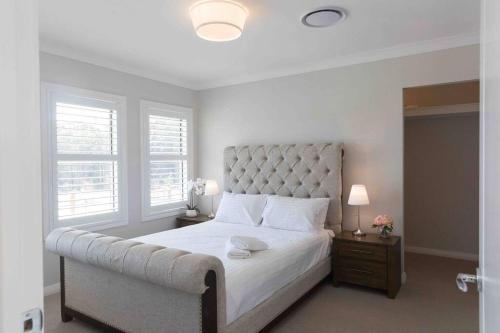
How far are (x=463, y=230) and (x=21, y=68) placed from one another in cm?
551

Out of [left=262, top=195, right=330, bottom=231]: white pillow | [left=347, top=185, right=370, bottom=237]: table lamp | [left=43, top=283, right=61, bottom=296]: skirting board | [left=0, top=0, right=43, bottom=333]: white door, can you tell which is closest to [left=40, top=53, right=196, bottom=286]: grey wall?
[left=43, top=283, right=61, bottom=296]: skirting board

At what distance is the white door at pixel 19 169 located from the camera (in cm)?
62

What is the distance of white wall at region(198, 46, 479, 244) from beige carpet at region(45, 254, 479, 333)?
749mm

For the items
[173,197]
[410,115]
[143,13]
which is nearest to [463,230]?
[410,115]

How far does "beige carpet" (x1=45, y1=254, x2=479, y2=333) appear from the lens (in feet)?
9.17

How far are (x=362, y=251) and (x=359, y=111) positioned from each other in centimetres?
165

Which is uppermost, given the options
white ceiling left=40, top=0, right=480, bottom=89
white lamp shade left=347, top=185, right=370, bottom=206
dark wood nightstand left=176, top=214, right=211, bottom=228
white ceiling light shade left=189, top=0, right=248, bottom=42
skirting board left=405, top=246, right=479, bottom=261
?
white ceiling left=40, top=0, right=480, bottom=89

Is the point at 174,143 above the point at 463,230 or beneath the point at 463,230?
above

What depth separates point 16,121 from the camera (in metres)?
0.64

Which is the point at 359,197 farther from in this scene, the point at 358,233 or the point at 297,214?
the point at 297,214

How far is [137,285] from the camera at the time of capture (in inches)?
92.7

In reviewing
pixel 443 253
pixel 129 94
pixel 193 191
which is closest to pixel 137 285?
pixel 129 94

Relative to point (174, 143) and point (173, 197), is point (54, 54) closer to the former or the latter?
point (174, 143)

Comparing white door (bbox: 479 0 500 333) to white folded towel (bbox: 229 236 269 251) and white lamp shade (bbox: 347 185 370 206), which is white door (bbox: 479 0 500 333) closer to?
white folded towel (bbox: 229 236 269 251)
